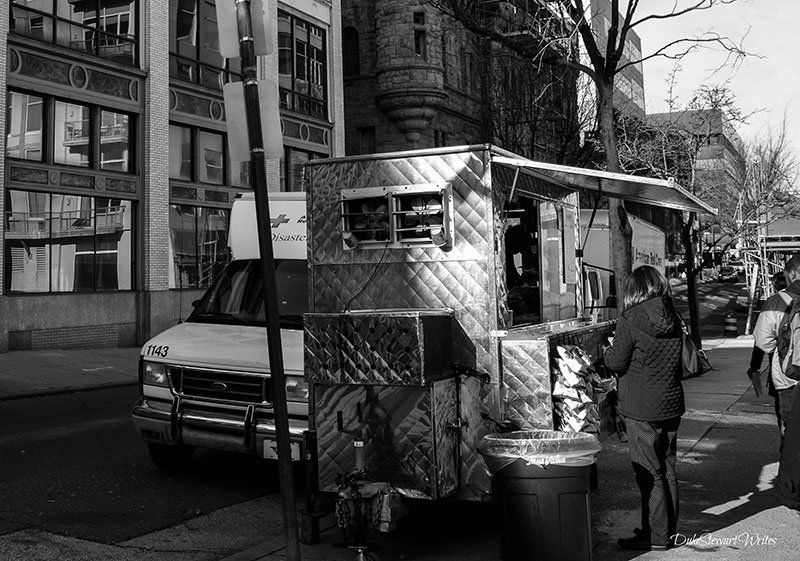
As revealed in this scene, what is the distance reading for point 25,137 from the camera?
1888cm

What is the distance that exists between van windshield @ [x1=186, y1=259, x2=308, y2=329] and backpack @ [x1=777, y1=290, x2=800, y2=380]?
4003 mm

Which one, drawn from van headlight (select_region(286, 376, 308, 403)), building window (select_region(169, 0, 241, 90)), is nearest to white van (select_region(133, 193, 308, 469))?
van headlight (select_region(286, 376, 308, 403))

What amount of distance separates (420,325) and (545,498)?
125cm

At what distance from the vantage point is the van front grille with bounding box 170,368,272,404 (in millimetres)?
6852

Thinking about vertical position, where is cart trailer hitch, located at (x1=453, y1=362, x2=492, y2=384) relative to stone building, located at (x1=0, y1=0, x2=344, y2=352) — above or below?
below

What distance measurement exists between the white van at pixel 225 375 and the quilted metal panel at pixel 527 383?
172 cm

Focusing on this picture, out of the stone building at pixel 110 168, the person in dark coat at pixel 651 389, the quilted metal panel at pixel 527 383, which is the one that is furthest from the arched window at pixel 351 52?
the person in dark coat at pixel 651 389

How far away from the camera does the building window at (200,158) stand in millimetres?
23016

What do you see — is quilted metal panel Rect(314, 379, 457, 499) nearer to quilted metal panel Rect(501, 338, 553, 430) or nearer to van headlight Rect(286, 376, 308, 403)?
quilted metal panel Rect(501, 338, 553, 430)

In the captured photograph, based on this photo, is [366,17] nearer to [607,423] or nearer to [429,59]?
[429,59]

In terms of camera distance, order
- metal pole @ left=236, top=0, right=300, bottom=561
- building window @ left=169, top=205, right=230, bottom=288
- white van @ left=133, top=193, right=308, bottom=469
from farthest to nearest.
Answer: building window @ left=169, top=205, right=230, bottom=288, white van @ left=133, top=193, right=308, bottom=469, metal pole @ left=236, top=0, right=300, bottom=561

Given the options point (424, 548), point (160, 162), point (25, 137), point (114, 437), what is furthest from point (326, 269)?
point (160, 162)

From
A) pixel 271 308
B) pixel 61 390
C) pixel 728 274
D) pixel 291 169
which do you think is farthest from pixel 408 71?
pixel 728 274

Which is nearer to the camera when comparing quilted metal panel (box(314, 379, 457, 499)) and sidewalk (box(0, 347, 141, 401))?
quilted metal panel (box(314, 379, 457, 499))
